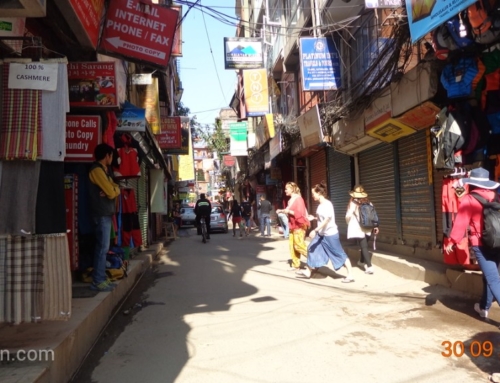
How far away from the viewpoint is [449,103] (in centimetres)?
716

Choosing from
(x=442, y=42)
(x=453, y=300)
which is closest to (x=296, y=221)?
(x=453, y=300)

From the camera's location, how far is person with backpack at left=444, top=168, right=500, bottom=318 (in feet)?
15.9

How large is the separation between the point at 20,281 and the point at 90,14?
12.1ft

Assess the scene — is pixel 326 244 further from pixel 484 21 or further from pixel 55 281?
pixel 55 281

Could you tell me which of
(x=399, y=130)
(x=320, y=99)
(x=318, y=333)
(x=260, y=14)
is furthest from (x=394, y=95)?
(x=260, y=14)

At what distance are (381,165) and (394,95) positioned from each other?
2855mm

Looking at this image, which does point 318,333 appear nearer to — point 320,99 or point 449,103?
point 449,103

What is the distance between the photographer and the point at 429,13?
6.46 m

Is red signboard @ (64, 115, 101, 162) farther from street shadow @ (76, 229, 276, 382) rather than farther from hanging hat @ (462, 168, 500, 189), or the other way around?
hanging hat @ (462, 168, 500, 189)

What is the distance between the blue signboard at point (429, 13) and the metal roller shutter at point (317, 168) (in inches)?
387

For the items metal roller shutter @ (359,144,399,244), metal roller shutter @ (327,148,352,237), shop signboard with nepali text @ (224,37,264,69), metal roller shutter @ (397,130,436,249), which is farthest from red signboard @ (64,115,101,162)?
shop signboard with nepali text @ (224,37,264,69)

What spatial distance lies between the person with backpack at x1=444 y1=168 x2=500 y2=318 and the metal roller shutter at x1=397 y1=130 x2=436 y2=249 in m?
3.70

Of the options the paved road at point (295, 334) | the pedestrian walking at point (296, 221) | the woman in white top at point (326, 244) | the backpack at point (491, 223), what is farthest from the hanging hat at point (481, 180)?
the pedestrian walking at point (296, 221)
